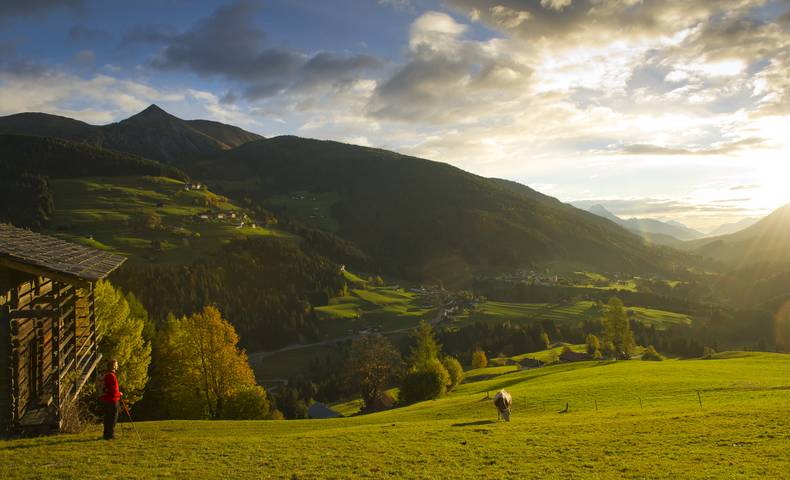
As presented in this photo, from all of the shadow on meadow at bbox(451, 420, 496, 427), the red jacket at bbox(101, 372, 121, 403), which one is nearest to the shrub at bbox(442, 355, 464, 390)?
the shadow on meadow at bbox(451, 420, 496, 427)

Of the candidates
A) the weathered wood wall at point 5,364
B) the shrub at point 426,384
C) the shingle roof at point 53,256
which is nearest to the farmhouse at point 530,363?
the shrub at point 426,384

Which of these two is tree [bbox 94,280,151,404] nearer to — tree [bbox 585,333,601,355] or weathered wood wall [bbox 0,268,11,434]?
weathered wood wall [bbox 0,268,11,434]

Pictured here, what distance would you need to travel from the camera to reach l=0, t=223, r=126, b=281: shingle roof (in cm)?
2209

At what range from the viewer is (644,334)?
16062cm

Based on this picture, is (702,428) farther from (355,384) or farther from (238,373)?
(355,384)

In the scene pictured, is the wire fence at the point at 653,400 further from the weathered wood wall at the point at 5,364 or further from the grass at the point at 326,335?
the grass at the point at 326,335

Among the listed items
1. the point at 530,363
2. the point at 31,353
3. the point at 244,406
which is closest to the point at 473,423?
the point at 31,353

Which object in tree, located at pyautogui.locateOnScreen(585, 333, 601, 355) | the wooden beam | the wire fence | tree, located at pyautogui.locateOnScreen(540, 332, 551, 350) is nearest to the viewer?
the wooden beam

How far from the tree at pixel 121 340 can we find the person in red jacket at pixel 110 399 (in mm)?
23203

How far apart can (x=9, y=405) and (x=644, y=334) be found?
582 ft

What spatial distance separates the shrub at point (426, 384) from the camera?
78.9m

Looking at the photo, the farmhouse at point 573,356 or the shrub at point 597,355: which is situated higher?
the shrub at point 597,355

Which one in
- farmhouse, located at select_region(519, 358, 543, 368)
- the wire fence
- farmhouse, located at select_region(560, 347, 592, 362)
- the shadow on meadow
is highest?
the shadow on meadow

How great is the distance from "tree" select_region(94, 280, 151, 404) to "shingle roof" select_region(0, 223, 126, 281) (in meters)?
12.7
